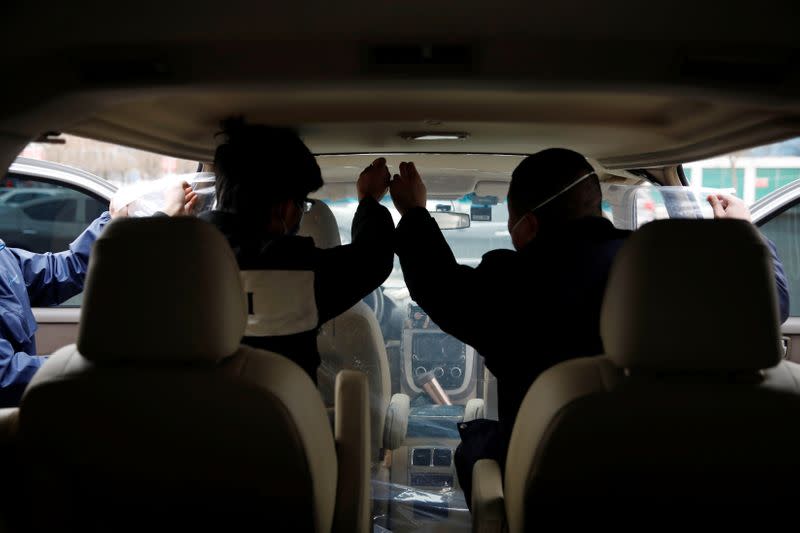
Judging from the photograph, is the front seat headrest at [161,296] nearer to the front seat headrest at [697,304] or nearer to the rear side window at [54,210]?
the front seat headrest at [697,304]

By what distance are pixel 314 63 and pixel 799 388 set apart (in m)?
1.09

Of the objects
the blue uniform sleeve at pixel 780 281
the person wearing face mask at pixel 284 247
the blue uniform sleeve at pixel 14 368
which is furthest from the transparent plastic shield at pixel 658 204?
the blue uniform sleeve at pixel 14 368

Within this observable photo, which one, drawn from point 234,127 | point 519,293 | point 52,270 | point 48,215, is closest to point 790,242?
point 519,293

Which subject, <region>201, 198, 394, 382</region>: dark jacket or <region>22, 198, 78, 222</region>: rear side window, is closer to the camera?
<region>201, 198, 394, 382</region>: dark jacket

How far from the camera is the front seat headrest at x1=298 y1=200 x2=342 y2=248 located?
8.98 feet

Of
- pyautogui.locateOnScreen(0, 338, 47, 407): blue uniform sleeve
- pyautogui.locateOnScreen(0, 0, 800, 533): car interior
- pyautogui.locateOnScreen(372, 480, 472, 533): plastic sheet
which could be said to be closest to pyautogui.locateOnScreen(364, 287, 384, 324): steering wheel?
pyautogui.locateOnScreen(372, 480, 472, 533): plastic sheet

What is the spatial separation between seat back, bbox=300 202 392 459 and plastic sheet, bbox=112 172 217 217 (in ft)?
2.10

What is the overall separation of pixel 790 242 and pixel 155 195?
13.5ft

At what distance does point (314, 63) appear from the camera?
4.84 ft

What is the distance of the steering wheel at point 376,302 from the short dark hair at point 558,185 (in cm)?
115

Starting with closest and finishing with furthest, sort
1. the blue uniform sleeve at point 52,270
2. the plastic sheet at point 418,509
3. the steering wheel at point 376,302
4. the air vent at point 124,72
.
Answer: the air vent at point 124,72 < the plastic sheet at point 418,509 < the steering wheel at point 376,302 < the blue uniform sleeve at point 52,270

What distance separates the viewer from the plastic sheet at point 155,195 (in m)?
2.72

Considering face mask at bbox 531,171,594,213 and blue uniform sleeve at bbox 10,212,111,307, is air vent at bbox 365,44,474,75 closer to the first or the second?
face mask at bbox 531,171,594,213

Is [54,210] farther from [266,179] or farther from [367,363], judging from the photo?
[266,179]
